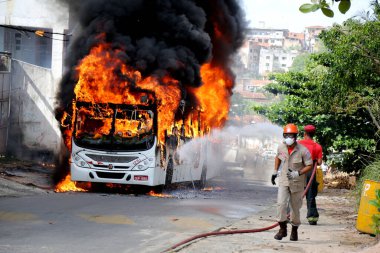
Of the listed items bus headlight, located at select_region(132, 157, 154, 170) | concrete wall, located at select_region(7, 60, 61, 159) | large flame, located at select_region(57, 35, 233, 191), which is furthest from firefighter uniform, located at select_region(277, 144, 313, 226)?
concrete wall, located at select_region(7, 60, 61, 159)

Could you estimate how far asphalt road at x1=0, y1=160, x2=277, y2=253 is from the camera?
27.8 feet

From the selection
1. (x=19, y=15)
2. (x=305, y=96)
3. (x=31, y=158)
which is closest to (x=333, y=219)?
(x=305, y=96)

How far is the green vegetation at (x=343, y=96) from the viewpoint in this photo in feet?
52.7

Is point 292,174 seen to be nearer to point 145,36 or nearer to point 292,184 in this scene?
point 292,184

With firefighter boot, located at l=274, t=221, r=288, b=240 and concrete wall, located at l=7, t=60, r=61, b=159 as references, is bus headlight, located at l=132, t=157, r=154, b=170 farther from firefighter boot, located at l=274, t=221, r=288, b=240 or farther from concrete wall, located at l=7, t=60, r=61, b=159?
concrete wall, located at l=7, t=60, r=61, b=159

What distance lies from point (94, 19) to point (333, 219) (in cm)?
1022

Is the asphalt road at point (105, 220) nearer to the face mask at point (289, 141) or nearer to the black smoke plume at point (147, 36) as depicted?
A: the face mask at point (289, 141)

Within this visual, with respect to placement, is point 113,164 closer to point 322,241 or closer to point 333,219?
point 333,219

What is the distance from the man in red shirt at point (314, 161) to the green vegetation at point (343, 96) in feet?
12.2

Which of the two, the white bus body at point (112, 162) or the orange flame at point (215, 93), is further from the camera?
the orange flame at point (215, 93)

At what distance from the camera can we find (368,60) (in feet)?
52.6

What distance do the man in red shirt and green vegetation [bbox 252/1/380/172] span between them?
3724 mm

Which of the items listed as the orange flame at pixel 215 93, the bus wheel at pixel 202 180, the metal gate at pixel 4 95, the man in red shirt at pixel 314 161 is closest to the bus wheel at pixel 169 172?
the bus wheel at pixel 202 180

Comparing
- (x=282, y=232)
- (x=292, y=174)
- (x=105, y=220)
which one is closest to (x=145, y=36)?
(x=105, y=220)
